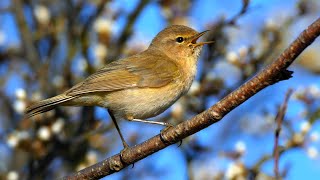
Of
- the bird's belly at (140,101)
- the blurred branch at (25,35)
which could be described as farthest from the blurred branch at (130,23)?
the bird's belly at (140,101)

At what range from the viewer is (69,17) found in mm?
6344

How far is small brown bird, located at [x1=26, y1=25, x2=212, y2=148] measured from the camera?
4.77m

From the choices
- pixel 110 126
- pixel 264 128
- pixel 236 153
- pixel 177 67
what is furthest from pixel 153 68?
pixel 264 128

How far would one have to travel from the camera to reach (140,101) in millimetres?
4914

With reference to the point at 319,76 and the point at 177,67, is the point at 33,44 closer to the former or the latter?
the point at 177,67

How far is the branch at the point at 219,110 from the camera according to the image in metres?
2.58

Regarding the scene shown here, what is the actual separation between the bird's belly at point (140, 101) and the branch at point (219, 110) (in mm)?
1226

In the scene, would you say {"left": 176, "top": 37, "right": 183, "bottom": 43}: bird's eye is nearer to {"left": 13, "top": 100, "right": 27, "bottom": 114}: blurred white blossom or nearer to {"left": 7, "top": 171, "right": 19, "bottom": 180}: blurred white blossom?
{"left": 13, "top": 100, "right": 27, "bottom": 114}: blurred white blossom

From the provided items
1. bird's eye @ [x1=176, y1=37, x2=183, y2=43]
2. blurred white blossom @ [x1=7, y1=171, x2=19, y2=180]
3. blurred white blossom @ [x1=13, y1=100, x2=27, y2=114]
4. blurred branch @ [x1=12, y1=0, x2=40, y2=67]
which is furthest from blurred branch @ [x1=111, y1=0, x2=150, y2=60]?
blurred white blossom @ [x1=7, y1=171, x2=19, y2=180]

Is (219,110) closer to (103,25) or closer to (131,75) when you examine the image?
(131,75)

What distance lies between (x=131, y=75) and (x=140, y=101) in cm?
35

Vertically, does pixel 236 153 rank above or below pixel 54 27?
below

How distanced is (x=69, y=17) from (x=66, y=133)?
125 centimetres

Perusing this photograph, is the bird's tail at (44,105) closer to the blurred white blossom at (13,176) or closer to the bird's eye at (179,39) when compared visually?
the blurred white blossom at (13,176)
